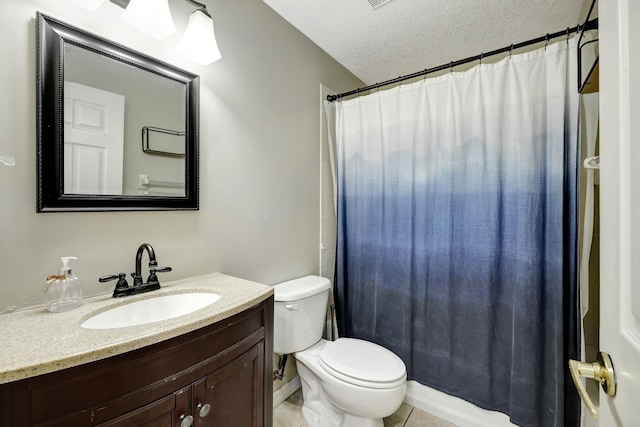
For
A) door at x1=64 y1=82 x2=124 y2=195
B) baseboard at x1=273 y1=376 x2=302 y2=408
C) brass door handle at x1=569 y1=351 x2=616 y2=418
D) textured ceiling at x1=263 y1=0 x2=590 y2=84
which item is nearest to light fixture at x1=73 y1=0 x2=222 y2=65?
door at x1=64 y1=82 x2=124 y2=195

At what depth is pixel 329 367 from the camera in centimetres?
135

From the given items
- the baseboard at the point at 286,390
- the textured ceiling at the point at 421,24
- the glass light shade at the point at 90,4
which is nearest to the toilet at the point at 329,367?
the baseboard at the point at 286,390

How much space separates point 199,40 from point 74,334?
44.2 inches

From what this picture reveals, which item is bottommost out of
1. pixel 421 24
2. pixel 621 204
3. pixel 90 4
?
pixel 621 204

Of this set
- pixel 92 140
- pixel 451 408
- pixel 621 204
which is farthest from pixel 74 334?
pixel 451 408

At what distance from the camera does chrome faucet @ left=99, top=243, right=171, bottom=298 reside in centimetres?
95

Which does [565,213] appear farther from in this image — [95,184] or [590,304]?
[95,184]

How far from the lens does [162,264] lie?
3.68ft

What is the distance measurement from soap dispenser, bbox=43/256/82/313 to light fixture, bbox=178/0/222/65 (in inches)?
35.8

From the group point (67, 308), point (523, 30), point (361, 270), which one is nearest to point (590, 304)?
point (361, 270)

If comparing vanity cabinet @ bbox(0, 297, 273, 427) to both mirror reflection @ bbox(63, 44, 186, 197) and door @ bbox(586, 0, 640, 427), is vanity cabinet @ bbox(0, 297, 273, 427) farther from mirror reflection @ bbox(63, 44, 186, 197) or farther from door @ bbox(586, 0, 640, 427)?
door @ bbox(586, 0, 640, 427)

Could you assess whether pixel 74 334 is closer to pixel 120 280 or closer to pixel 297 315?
pixel 120 280

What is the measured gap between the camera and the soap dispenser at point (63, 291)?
2.66 ft

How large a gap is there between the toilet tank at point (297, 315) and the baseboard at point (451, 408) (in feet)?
2.35
